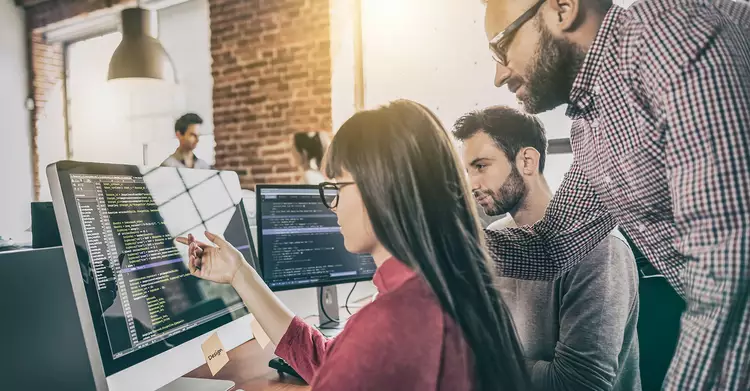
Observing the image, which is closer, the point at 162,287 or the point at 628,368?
the point at 162,287

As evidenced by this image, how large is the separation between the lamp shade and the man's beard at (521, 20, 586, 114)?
3373 mm

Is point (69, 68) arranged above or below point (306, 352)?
above

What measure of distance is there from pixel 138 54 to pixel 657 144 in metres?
3.81

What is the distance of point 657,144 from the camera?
889mm

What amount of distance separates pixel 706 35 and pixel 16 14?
7096 millimetres

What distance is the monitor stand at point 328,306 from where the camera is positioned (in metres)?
1.71

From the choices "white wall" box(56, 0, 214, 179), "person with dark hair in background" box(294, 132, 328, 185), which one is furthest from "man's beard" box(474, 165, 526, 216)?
"white wall" box(56, 0, 214, 179)

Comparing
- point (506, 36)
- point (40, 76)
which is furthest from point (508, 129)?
point (40, 76)

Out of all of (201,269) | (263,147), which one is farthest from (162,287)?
(263,147)

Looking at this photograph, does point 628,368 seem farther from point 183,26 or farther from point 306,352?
point 183,26

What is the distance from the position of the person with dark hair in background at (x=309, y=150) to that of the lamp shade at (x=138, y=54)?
3.58 feet

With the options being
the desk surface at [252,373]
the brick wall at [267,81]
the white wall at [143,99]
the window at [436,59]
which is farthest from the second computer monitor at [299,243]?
the white wall at [143,99]

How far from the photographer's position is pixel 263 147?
173 inches

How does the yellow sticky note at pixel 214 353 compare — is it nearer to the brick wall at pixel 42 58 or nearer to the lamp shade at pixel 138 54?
the lamp shade at pixel 138 54
